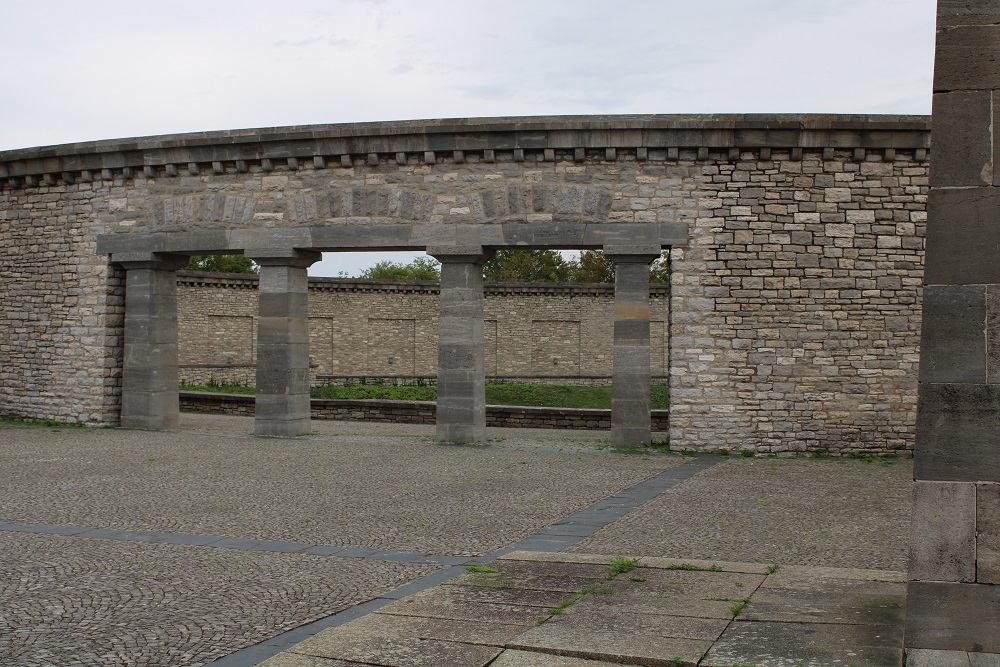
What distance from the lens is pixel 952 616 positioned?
12.8ft

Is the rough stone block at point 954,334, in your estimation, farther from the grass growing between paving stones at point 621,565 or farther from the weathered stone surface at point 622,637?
the grass growing between paving stones at point 621,565

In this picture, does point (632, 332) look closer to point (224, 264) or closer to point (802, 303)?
point (802, 303)

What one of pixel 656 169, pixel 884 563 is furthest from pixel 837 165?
pixel 884 563

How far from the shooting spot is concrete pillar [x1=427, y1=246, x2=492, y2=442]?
14.4 meters

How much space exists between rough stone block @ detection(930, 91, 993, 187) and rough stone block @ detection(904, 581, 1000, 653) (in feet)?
5.47

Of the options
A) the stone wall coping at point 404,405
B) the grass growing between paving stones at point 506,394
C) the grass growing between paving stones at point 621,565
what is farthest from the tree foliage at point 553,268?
the grass growing between paving stones at point 621,565

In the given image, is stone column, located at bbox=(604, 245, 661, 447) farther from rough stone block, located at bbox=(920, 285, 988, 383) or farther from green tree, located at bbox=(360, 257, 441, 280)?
green tree, located at bbox=(360, 257, 441, 280)

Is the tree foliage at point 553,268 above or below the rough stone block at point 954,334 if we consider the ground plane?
above

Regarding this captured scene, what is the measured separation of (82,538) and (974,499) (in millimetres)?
6143

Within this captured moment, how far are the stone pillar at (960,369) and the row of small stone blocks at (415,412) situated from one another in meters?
13.7

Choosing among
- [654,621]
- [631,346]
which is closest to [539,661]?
[654,621]

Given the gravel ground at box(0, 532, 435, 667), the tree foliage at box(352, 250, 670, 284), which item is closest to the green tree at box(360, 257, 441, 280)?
the tree foliage at box(352, 250, 670, 284)

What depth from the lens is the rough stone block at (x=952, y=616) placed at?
3.86 m

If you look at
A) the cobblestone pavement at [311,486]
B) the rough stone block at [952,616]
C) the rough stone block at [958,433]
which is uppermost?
the rough stone block at [958,433]
